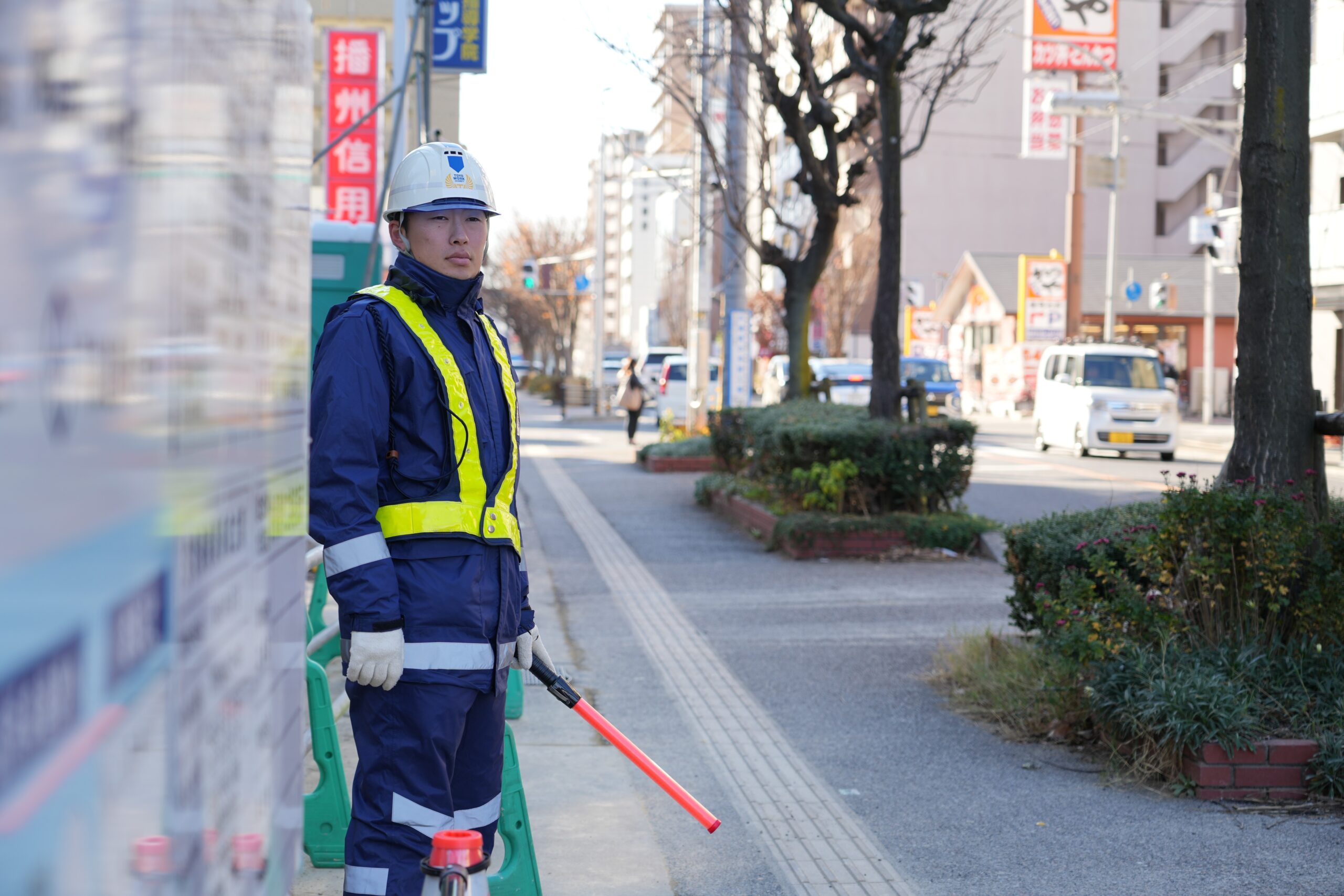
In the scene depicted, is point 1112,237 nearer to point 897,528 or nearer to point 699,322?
point 699,322

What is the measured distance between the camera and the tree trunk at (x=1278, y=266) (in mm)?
6488

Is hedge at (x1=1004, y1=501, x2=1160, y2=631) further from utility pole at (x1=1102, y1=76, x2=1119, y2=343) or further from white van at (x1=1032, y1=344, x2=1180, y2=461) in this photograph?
utility pole at (x1=1102, y1=76, x2=1119, y2=343)

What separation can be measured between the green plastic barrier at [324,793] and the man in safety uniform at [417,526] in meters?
0.96

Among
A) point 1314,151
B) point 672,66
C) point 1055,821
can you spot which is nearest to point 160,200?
point 1055,821

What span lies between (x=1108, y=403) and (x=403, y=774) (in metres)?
23.5

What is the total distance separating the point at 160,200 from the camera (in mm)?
1652

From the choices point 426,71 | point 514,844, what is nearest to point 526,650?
point 514,844

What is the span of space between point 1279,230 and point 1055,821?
9.51 feet

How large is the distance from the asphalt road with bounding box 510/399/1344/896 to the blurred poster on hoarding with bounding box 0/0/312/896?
8.91 ft

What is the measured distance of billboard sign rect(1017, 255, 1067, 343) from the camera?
44.7m

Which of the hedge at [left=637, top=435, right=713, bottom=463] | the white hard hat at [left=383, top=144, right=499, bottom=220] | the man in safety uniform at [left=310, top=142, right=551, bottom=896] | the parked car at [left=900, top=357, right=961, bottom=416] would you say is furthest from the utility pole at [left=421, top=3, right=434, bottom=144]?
the parked car at [left=900, top=357, right=961, bottom=416]

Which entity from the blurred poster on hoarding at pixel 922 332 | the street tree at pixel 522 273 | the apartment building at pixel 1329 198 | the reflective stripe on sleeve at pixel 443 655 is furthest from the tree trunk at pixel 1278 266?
the street tree at pixel 522 273

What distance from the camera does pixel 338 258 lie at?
1102 centimetres

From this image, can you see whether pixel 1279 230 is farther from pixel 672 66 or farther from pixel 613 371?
pixel 613 371
